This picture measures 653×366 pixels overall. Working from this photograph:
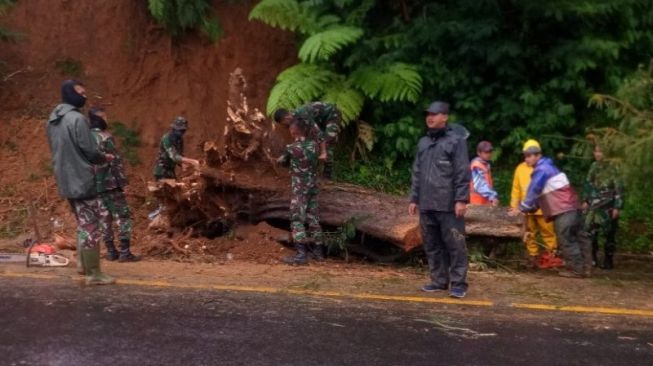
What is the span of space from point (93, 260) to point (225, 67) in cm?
624

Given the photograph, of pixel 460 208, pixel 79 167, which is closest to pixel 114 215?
pixel 79 167

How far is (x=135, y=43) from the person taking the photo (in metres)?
12.8

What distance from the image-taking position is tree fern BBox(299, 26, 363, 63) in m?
10.3

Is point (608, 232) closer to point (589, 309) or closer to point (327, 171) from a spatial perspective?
point (589, 309)

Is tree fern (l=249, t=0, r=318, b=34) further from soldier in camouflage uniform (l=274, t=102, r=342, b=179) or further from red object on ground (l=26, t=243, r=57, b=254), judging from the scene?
red object on ground (l=26, t=243, r=57, b=254)

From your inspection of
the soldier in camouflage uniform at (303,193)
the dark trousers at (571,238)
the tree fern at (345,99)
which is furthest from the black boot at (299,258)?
the dark trousers at (571,238)

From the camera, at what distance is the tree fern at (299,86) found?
34.0ft

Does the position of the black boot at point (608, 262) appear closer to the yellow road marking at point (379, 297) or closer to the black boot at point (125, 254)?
the yellow road marking at point (379, 297)

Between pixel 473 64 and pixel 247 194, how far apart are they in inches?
171

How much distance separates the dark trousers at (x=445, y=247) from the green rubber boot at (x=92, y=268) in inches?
127

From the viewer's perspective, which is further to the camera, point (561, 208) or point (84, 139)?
point (561, 208)

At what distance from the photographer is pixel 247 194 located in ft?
30.1

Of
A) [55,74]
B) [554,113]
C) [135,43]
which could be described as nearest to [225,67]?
[135,43]

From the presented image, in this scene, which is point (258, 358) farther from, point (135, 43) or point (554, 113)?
point (135, 43)
